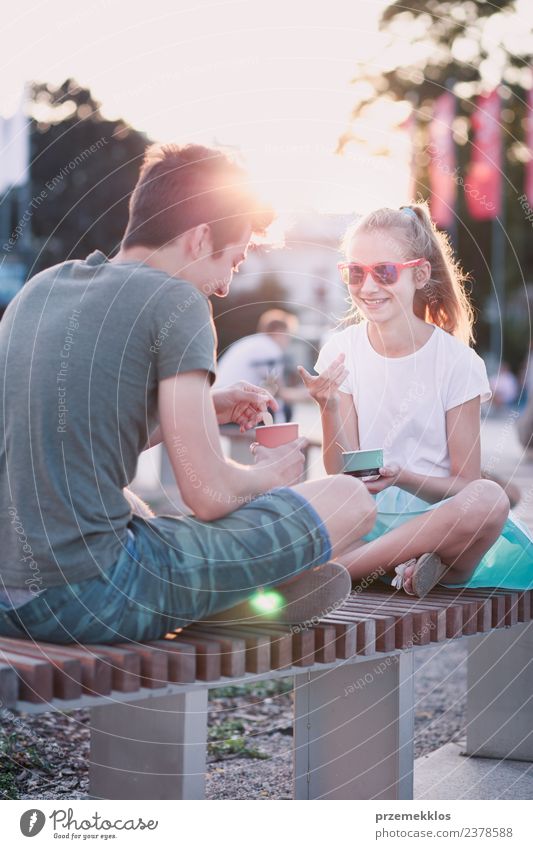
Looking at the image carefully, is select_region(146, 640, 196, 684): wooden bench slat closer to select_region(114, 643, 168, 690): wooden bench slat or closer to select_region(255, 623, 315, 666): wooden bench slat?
select_region(114, 643, 168, 690): wooden bench slat

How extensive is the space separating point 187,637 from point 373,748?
0.91 meters

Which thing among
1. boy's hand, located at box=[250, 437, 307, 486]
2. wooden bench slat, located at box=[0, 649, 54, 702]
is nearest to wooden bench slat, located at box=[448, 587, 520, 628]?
boy's hand, located at box=[250, 437, 307, 486]

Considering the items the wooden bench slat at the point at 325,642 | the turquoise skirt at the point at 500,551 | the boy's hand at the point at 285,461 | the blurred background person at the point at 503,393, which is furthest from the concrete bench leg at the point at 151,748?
the blurred background person at the point at 503,393

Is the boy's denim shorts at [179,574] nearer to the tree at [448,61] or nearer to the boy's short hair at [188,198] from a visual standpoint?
the boy's short hair at [188,198]

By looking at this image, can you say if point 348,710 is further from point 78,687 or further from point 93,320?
point 93,320

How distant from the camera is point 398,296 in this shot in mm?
3998

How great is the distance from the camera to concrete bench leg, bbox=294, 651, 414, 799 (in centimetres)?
319

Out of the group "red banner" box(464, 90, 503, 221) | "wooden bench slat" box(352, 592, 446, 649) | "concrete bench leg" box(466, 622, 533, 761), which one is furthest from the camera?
"red banner" box(464, 90, 503, 221)

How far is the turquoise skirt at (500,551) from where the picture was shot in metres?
3.79

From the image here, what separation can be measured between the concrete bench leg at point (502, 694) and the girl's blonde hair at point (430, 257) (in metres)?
1.11

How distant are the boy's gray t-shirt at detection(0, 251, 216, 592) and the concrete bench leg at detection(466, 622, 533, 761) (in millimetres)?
2033

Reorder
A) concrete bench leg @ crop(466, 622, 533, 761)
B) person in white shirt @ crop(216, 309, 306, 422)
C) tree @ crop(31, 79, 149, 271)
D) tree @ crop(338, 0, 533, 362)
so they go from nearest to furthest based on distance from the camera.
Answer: concrete bench leg @ crop(466, 622, 533, 761), person in white shirt @ crop(216, 309, 306, 422), tree @ crop(338, 0, 533, 362), tree @ crop(31, 79, 149, 271)

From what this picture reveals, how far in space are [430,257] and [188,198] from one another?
5.45ft

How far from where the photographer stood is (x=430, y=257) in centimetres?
412
